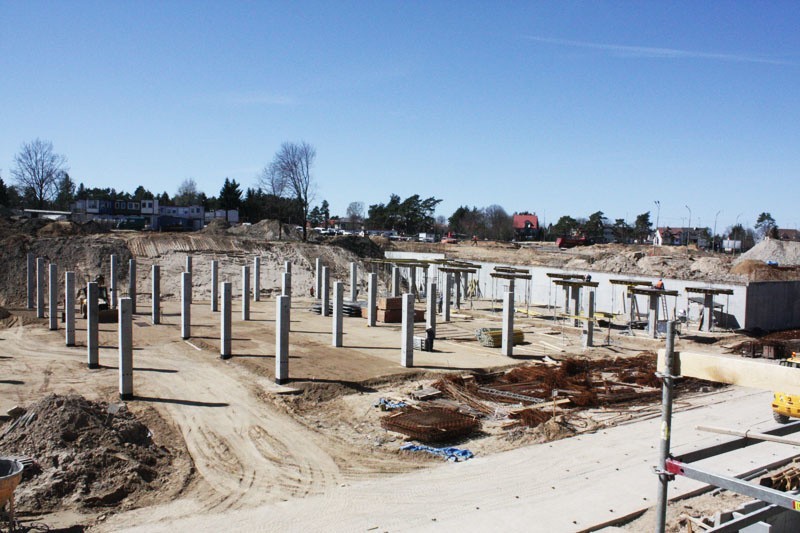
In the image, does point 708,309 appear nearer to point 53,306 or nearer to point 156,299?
point 156,299

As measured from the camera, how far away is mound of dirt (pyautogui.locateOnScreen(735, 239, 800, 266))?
5116cm

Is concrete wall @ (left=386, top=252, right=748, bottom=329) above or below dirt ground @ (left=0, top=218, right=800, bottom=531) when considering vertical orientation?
above

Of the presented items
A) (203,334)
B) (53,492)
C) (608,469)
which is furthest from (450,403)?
(203,334)

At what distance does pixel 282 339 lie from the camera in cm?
1631

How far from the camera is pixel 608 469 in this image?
11172mm

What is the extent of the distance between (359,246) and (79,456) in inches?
1812

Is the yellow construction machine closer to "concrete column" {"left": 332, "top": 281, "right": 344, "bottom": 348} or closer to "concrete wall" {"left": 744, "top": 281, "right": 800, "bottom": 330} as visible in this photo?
"concrete column" {"left": 332, "top": 281, "right": 344, "bottom": 348}

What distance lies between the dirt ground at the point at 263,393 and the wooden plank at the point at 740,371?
257 inches

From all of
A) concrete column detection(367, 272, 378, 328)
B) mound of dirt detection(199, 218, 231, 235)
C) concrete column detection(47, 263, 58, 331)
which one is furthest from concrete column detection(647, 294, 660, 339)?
mound of dirt detection(199, 218, 231, 235)

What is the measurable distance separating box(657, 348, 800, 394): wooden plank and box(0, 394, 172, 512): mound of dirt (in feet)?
28.2

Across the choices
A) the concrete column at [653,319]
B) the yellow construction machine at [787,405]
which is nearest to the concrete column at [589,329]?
the concrete column at [653,319]

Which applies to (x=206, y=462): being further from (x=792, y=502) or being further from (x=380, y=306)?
(x=380, y=306)

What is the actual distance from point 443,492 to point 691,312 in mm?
25174

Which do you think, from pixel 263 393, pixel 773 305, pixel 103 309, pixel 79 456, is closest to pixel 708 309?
pixel 773 305
